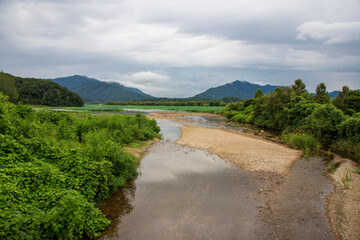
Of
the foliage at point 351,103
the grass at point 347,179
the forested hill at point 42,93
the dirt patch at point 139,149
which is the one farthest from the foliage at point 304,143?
the forested hill at point 42,93

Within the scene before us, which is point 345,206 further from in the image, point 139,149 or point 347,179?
point 139,149

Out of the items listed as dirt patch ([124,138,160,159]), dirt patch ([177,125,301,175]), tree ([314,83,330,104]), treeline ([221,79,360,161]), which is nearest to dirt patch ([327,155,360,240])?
dirt patch ([177,125,301,175])

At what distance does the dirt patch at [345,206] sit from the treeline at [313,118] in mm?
7540

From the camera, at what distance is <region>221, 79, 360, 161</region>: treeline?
23.9 metres

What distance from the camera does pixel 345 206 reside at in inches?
452

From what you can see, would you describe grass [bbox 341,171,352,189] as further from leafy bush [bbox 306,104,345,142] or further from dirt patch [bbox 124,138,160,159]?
dirt patch [bbox 124,138,160,159]

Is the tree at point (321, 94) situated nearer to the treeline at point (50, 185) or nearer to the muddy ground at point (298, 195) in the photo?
the muddy ground at point (298, 195)

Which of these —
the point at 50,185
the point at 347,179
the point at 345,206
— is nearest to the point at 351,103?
the point at 347,179

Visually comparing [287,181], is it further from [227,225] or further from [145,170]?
[145,170]

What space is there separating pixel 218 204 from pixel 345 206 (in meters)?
6.97

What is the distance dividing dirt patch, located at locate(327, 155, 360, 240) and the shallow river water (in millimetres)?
Answer: 440

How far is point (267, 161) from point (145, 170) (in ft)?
37.1

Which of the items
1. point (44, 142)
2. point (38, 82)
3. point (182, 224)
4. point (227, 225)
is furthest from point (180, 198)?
point (38, 82)

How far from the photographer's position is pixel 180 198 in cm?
1234
